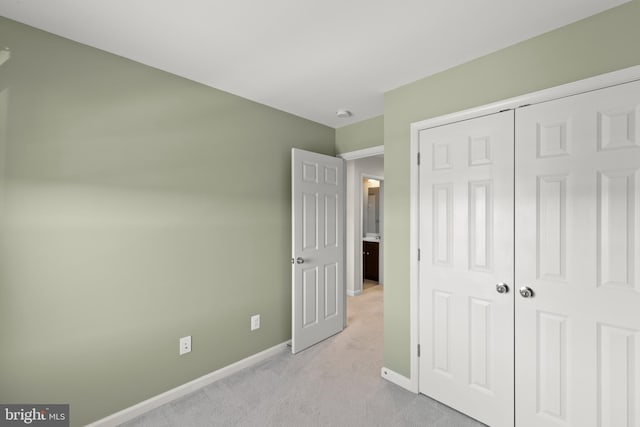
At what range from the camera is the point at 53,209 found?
1.70 m

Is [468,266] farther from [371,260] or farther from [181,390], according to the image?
[371,260]

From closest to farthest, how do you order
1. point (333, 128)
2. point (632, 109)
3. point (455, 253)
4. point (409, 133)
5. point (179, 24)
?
point (632, 109)
point (179, 24)
point (455, 253)
point (409, 133)
point (333, 128)

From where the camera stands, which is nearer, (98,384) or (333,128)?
(98,384)

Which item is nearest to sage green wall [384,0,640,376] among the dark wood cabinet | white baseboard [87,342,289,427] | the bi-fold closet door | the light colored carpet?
the bi-fold closet door

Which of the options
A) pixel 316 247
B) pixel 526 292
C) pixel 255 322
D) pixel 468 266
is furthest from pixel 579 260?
pixel 255 322

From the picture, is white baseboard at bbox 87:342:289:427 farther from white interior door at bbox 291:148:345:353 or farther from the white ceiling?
the white ceiling

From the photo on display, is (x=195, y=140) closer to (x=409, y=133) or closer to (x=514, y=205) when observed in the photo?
(x=409, y=133)

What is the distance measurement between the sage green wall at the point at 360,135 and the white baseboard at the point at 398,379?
214 centimetres

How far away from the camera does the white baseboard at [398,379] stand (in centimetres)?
225

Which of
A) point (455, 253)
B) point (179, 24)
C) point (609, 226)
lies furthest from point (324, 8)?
point (609, 226)

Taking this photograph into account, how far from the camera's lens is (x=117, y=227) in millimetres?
1926

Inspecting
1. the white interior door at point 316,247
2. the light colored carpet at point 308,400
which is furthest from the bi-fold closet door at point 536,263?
the white interior door at point 316,247

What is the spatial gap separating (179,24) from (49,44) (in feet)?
2.57

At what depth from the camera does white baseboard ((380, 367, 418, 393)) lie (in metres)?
2.25
